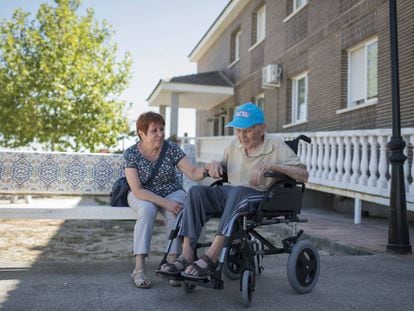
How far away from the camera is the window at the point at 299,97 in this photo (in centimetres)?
1331

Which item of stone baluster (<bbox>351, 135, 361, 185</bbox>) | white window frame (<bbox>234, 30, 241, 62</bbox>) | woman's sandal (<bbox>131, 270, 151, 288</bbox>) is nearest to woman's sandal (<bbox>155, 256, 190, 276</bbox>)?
woman's sandal (<bbox>131, 270, 151, 288</bbox>)

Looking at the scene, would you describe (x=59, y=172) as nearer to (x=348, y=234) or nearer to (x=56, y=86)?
(x=348, y=234)

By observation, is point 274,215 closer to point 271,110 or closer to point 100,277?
point 100,277

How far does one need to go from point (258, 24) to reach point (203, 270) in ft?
50.2

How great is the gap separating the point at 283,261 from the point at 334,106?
689cm

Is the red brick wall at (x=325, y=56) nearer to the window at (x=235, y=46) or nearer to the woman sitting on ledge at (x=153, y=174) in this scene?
the window at (x=235, y=46)

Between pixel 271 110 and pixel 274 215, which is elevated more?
pixel 271 110

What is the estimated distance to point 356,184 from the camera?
8.18m

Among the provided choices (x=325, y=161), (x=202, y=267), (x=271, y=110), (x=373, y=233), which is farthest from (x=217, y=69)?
(x=202, y=267)

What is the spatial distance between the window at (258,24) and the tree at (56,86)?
4.86 meters

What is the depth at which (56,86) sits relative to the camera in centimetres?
1622

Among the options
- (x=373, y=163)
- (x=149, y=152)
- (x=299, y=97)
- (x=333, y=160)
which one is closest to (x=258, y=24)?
(x=299, y=97)

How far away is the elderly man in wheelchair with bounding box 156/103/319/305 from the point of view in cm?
333

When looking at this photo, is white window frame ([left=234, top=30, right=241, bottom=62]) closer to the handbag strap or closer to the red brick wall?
the red brick wall
